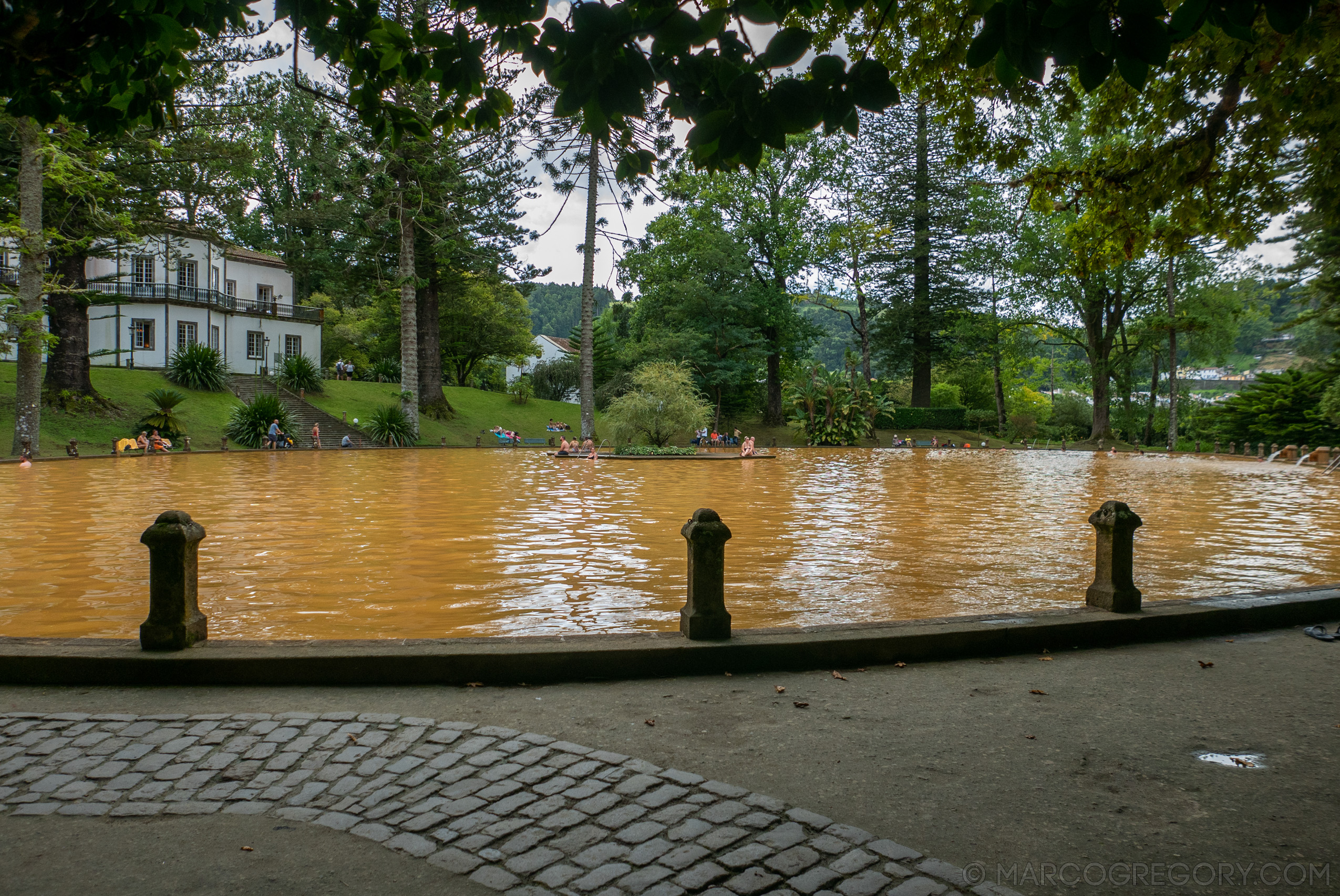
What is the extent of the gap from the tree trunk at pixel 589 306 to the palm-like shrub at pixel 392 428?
305 inches

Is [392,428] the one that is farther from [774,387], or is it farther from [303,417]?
[774,387]

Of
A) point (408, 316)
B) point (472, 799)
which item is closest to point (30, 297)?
point (408, 316)

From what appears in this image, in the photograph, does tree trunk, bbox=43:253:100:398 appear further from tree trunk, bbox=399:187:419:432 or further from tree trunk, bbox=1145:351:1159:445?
tree trunk, bbox=1145:351:1159:445

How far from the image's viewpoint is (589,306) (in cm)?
3644

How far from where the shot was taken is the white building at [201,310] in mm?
40781

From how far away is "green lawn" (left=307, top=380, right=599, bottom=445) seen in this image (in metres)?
40.7

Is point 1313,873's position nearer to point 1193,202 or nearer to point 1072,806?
point 1072,806

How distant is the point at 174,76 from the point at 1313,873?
6531 millimetres

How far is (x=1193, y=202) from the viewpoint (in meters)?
8.74

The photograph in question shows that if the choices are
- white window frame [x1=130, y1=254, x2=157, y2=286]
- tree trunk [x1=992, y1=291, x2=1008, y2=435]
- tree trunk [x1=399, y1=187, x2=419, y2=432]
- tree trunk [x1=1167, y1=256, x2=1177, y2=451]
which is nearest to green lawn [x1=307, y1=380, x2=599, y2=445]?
tree trunk [x1=399, y1=187, x2=419, y2=432]

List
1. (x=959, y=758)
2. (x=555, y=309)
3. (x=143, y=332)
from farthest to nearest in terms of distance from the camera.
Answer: (x=555, y=309), (x=143, y=332), (x=959, y=758)

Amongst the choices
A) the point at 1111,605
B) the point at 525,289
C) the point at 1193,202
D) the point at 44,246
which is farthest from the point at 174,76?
the point at 525,289

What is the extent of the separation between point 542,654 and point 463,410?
42.7 meters

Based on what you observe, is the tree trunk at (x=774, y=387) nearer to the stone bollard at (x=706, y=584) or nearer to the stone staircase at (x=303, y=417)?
the stone staircase at (x=303, y=417)
